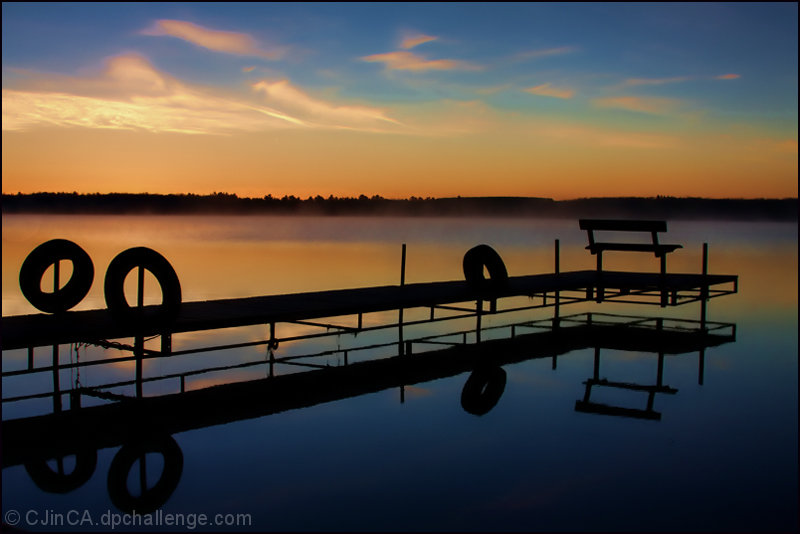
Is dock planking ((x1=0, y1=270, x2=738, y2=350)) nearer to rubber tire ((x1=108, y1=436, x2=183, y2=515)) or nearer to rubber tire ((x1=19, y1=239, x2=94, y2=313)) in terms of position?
rubber tire ((x1=19, y1=239, x2=94, y2=313))

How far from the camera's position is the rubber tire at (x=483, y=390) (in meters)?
10.4

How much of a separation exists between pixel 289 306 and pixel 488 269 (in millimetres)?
3768

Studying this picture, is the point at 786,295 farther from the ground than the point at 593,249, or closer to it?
closer to it

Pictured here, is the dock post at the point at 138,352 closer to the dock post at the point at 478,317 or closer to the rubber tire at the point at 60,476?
the rubber tire at the point at 60,476

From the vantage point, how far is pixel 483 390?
11227 mm

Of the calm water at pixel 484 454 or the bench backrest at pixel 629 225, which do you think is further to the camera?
the bench backrest at pixel 629 225

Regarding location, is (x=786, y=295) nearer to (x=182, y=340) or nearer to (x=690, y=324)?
(x=690, y=324)

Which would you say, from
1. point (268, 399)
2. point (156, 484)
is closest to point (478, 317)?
point (268, 399)

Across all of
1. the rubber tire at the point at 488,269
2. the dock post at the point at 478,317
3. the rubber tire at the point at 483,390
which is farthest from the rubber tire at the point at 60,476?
the dock post at the point at 478,317

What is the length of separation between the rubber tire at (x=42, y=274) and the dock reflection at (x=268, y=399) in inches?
41.4

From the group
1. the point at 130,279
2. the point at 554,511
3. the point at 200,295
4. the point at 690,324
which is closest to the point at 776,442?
the point at 554,511

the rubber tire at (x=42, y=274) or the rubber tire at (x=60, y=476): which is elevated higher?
the rubber tire at (x=42, y=274)

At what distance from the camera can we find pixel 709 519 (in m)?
6.85

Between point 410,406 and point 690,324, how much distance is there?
1023 centimetres
